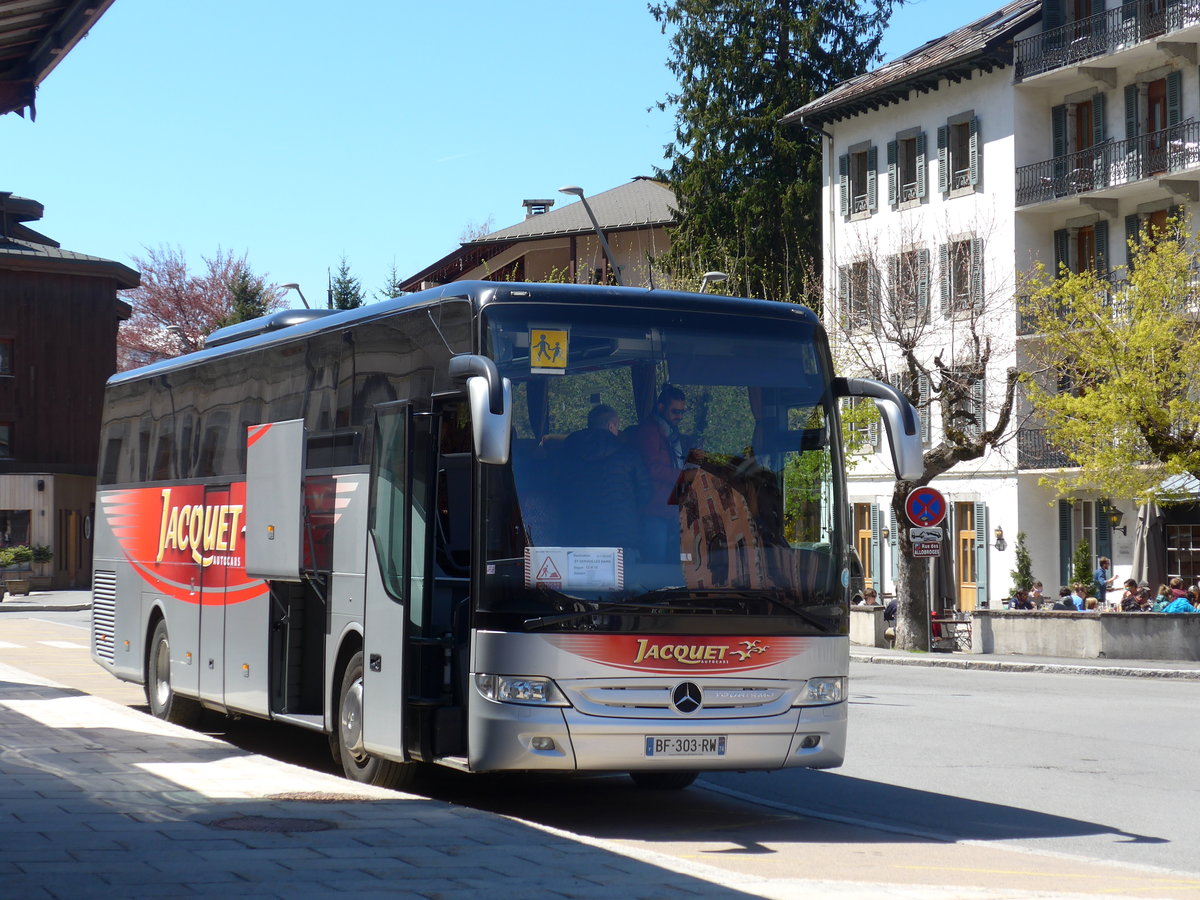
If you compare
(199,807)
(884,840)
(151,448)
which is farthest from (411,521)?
(151,448)

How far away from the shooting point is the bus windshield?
10508 millimetres

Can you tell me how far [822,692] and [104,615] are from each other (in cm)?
1058

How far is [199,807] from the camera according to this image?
9.86m

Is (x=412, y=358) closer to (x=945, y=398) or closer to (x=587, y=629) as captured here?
(x=587, y=629)

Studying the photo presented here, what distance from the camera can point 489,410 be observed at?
992cm

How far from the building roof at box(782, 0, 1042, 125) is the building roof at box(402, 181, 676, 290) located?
1442 centimetres

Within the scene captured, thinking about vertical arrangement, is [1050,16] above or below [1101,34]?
above

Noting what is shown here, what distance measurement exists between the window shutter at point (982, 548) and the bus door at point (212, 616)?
37.0 meters

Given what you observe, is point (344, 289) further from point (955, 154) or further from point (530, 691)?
point (530, 691)

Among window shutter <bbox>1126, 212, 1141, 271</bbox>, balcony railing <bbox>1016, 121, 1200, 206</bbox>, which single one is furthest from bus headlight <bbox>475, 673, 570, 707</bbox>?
window shutter <bbox>1126, 212, 1141, 271</bbox>

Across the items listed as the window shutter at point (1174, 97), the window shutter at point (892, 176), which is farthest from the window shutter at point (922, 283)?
the window shutter at point (1174, 97)

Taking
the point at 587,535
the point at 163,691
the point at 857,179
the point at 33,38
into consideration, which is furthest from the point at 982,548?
the point at 33,38

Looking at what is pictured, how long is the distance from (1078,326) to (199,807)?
32.0m

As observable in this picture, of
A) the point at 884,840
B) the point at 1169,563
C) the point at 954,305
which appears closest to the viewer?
the point at 884,840
